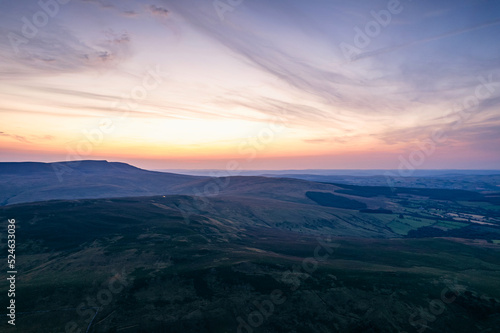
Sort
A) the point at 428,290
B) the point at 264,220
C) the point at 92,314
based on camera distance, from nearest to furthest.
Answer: the point at 92,314
the point at 428,290
the point at 264,220

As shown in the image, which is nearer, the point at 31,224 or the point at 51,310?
the point at 51,310

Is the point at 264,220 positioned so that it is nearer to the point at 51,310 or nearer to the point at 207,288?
the point at 207,288

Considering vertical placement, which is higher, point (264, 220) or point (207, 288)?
point (207, 288)

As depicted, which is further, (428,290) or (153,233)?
(153,233)

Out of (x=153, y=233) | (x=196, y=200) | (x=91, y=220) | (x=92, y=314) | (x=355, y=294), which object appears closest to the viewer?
(x=92, y=314)

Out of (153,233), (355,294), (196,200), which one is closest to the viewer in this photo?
(355,294)

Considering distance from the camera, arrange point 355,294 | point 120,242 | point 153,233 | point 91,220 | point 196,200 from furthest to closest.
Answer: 1. point 196,200
2. point 91,220
3. point 153,233
4. point 120,242
5. point 355,294

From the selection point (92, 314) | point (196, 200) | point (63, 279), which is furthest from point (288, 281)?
point (196, 200)

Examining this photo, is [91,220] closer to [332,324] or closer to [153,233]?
[153,233]

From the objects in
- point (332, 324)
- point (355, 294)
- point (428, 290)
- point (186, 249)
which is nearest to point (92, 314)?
point (186, 249)
